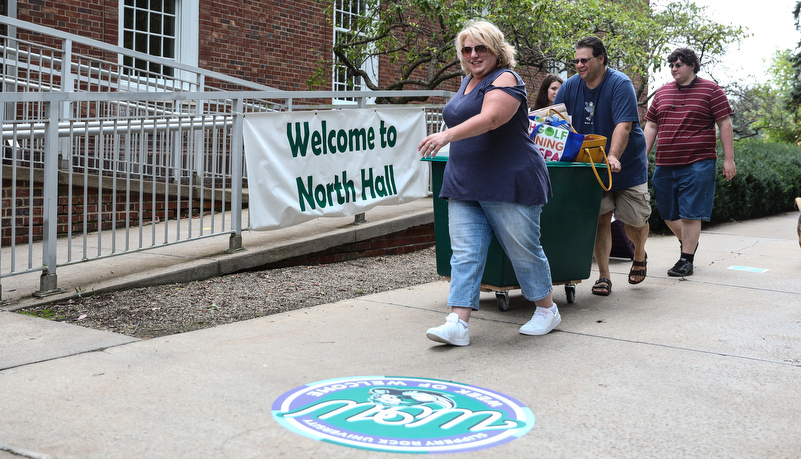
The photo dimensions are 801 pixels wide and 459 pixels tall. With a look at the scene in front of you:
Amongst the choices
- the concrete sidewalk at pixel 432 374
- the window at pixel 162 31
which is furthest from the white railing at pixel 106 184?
the window at pixel 162 31

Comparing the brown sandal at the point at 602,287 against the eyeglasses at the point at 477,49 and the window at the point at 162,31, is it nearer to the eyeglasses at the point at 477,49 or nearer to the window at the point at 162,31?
the eyeglasses at the point at 477,49

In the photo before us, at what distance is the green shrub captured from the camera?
11.3m

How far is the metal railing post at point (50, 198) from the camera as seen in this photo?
5.15m

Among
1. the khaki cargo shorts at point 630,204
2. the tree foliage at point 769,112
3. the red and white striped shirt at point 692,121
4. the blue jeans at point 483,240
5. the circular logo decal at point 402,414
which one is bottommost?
the circular logo decal at point 402,414

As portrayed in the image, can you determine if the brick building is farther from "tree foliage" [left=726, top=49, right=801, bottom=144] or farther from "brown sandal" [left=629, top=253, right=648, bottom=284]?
"tree foliage" [left=726, top=49, right=801, bottom=144]

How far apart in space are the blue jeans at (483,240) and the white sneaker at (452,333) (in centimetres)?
10

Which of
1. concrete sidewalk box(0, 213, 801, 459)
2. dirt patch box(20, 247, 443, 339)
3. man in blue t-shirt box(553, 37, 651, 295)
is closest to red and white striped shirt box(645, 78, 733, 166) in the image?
man in blue t-shirt box(553, 37, 651, 295)

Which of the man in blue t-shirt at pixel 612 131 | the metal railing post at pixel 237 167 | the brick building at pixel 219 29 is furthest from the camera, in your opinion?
the brick building at pixel 219 29

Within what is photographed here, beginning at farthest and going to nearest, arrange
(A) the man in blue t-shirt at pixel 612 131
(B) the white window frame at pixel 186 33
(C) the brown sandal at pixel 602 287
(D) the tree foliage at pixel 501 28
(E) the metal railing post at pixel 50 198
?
(B) the white window frame at pixel 186 33 → (D) the tree foliage at pixel 501 28 → (C) the brown sandal at pixel 602 287 → (A) the man in blue t-shirt at pixel 612 131 → (E) the metal railing post at pixel 50 198

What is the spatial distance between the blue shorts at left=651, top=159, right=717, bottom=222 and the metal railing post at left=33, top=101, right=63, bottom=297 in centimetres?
503

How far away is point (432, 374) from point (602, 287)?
2.58 metres

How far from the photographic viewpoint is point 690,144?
6.83 meters

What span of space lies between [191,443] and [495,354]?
187 cm

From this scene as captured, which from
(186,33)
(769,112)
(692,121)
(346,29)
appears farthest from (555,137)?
(769,112)
